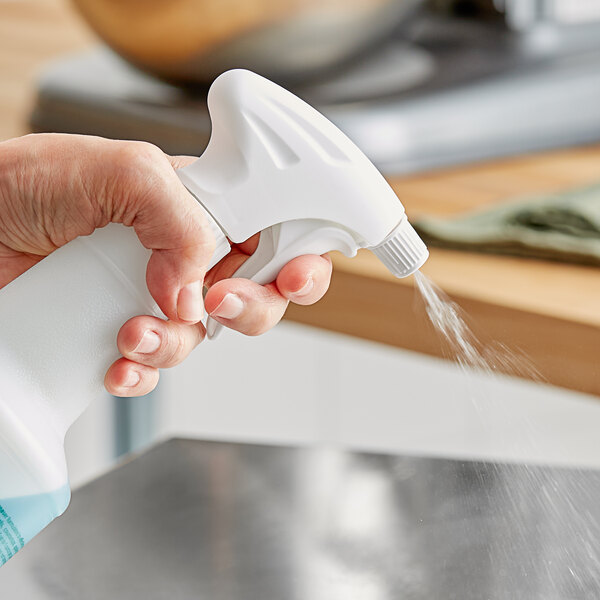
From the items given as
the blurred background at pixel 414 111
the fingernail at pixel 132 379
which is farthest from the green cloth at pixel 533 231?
the fingernail at pixel 132 379

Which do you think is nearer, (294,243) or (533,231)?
(294,243)

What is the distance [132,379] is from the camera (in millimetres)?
431

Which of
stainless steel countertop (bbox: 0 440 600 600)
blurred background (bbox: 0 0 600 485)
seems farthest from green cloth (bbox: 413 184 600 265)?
stainless steel countertop (bbox: 0 440 600 600)

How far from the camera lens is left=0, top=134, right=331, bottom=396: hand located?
0.37 meters

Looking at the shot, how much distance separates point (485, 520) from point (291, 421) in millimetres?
1060

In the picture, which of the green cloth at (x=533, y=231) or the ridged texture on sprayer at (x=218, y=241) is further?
the green cloth at (x=533, y=231)

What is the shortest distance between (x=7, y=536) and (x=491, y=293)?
0.27 m

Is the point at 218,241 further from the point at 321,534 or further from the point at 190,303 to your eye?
the point at 321,534

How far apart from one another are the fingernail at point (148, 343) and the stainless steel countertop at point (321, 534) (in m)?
0.11

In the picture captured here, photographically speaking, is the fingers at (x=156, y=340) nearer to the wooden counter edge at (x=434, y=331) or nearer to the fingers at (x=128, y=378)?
the fingers at (x=128, y=378)

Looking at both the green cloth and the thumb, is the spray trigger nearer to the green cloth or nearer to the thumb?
the thumb

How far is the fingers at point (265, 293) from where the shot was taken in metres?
0.41

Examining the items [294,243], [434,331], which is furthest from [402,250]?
[434,331]

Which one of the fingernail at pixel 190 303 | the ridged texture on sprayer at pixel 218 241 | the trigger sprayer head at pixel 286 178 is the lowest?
the fingernail at pixel 190 303
